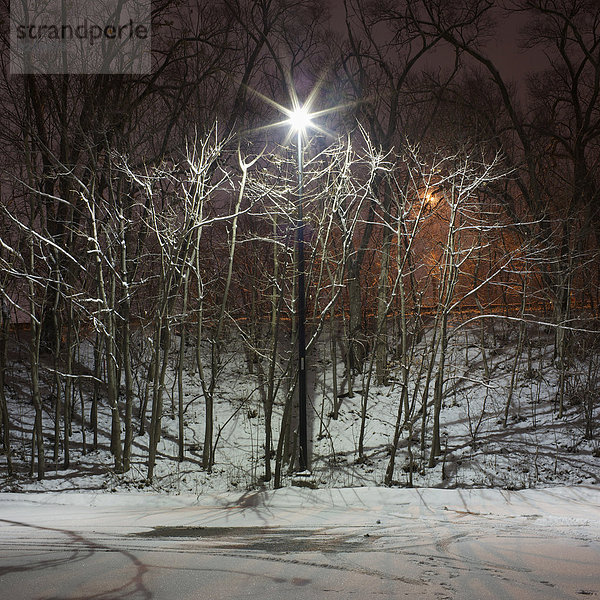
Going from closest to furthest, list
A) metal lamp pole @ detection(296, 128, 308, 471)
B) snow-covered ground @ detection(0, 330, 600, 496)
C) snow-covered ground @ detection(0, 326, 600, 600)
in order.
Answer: snow-covered ground @ detection(0, 326, 600, 600), metal lamp pole @ detection(296, 128, 308, 471), snow-covered ground @ detection(0, 330, 600, 496)

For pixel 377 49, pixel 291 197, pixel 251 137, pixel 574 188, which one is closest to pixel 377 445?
pixel 291 197

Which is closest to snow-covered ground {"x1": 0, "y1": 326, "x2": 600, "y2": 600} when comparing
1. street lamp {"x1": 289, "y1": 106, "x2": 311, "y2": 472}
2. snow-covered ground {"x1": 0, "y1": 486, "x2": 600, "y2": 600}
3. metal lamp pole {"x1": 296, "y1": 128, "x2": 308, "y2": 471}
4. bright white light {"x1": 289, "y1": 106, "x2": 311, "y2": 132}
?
snow-covered ground {"x1": 0, "y1": 486, "x2": 600, "y2": 600}

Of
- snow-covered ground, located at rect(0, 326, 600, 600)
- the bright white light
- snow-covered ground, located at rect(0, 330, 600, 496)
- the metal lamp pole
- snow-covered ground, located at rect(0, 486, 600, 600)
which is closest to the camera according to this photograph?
snow-covered ground, located at rect(0, 486, 600, 600)

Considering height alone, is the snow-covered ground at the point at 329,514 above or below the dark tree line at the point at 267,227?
below

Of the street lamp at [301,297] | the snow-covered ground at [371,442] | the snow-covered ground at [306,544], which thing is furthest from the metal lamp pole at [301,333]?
the snow-covered ground at [306,544]

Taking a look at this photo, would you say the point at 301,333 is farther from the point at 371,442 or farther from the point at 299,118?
the point at 371,442

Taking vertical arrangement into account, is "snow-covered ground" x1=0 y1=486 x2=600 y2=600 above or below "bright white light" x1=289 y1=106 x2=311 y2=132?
below

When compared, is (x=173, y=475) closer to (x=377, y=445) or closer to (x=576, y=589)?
(x=377, y=445)

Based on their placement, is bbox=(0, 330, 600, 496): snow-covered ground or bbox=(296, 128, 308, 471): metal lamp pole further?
bbox=(0, 330, 600, 496): snow-covered ground

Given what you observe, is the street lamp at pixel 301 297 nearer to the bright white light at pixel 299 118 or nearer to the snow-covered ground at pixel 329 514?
the bright white light at pixel 299 118

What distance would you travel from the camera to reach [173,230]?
12.3 m

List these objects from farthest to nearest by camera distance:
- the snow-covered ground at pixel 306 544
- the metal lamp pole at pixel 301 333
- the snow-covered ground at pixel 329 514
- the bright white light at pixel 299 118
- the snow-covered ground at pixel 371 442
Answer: the snow-covered ground at pixel 371 442
the metal lamp pole at pixel 301 333
the bright white light at pixel 299 118
the snow-covered ground at pixel 329 514
the snow-covered ground at pixel 306 544

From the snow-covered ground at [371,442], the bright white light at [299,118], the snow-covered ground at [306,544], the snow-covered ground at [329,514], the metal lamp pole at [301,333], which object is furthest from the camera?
the snow-covered ground at [371,442]

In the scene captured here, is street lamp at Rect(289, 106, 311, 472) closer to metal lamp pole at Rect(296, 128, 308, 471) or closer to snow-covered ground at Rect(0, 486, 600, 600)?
metal lamp pole at Rect(296, 128, 308, 471)
